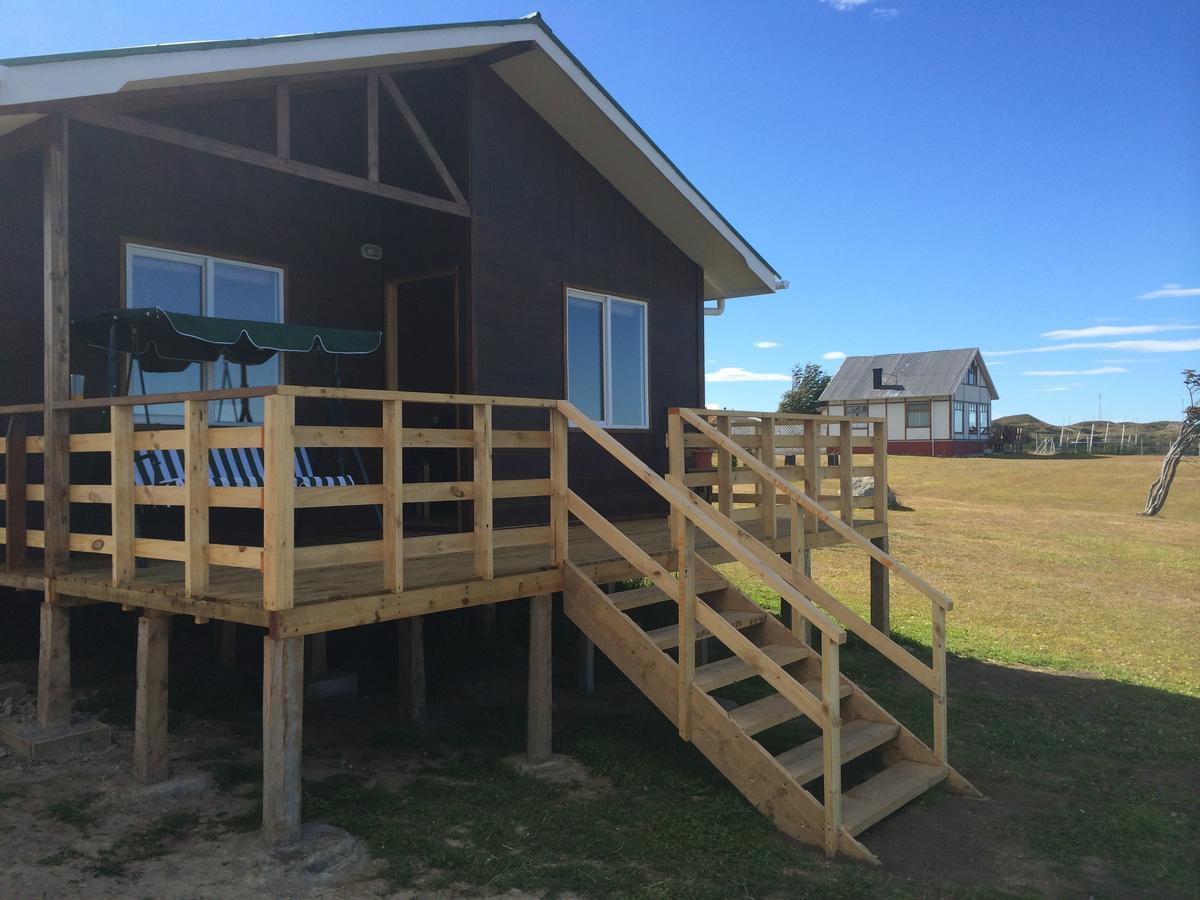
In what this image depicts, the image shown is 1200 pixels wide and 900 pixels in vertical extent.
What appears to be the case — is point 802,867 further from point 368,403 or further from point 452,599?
point 368,403

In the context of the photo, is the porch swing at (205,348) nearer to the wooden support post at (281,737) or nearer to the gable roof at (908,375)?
the wooden support post at (281,737)

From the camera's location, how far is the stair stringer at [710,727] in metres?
4.73

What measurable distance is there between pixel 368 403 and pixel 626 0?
6.29 m

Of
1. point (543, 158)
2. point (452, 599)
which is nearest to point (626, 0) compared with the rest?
point (543, 158)

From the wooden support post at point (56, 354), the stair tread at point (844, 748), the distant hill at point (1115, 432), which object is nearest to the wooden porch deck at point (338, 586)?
the wooden support post at point (56, 354)

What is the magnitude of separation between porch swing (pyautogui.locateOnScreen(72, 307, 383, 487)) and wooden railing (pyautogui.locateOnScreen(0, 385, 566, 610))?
29.5 inches

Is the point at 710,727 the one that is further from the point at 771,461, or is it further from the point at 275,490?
the point at 771,461

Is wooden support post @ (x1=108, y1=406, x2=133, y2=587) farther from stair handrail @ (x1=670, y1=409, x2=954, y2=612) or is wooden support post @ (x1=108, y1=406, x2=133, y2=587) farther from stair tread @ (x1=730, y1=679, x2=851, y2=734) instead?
stair handrail @ (x1=670, y1=409, x2=954, y2=612)

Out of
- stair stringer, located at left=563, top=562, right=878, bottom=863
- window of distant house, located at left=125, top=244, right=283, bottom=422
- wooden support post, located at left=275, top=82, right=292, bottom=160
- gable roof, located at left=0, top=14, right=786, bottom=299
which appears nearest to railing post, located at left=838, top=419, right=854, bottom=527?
gable roof, located at left=0, top=14, right=786, bottom=299

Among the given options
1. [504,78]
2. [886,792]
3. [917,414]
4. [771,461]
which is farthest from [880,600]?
[917,414]

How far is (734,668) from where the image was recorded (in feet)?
18.8

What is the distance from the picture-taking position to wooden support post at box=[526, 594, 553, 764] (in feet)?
19.1

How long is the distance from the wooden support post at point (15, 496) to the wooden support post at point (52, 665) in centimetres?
55

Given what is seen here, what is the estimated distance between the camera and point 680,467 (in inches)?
263
